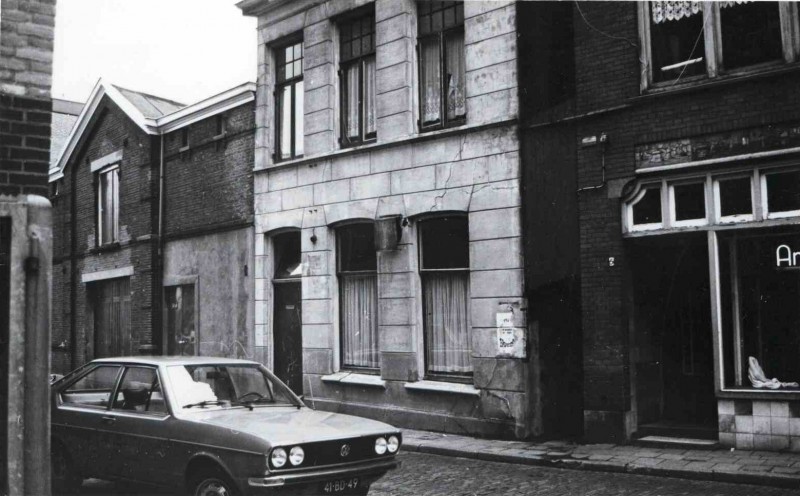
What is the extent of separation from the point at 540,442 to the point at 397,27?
7.45 meters

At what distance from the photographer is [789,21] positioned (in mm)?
9539

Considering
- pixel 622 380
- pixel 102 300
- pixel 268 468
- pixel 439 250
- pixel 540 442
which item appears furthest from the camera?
pixel 102 300

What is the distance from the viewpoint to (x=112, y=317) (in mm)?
21516

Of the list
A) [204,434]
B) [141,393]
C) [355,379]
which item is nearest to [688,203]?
[355,379]

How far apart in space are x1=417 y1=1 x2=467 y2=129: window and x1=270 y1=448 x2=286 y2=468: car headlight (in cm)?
798

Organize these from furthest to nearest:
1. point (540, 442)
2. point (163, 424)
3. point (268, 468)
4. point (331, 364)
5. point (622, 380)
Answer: point (331, 364), point (540, 442), point (622, 380), point (163, 424), point (268, 468)

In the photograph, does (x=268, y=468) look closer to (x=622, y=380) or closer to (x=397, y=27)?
(x=622, y=380)

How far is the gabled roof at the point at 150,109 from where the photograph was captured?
1717 cm

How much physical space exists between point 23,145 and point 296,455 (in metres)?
3.14

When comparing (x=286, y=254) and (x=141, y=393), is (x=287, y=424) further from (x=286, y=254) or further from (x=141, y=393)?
(x=286, y=254)

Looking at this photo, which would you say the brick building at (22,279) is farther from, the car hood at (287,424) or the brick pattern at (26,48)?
the car hood at (287,424)

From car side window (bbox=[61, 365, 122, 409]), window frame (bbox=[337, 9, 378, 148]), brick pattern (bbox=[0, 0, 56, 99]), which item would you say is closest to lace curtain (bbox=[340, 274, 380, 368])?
window frame (bbox=[337, 9, 378, 148])

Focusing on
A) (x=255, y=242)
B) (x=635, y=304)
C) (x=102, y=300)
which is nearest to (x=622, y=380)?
(x=635, y=304)

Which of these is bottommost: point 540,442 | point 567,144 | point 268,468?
point 540,442
